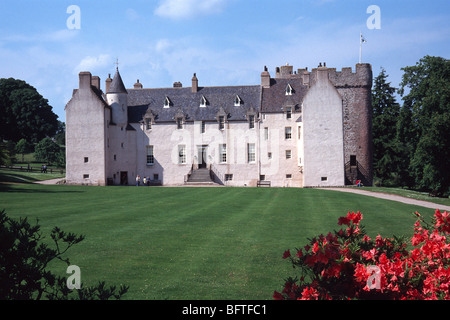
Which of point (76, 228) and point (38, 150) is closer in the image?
point (76, 228)

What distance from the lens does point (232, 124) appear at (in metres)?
58.8

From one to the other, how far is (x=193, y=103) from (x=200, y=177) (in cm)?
1025

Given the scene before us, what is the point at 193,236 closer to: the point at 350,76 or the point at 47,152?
the point at 350,76

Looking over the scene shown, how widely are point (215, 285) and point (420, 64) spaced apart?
52342 millimetres

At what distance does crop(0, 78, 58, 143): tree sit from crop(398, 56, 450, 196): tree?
208ft

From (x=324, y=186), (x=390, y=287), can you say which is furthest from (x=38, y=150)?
(x=390, y=287)

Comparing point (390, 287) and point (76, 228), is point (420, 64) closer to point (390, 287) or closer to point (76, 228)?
point (76, 228)

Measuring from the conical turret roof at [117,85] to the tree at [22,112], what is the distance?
3071 cm

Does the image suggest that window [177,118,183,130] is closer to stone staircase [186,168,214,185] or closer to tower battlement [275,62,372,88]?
stone staircase [186,168,214,185]

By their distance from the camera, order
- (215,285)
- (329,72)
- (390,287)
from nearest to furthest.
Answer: (390,287)
(215,285)
(329,72)

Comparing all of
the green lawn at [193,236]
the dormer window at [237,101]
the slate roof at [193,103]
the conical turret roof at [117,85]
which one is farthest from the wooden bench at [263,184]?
the green lawn at [193,236]

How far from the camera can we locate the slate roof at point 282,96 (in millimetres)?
57406

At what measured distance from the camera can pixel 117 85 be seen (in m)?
58.3

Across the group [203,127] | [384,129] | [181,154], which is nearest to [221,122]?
[203,127]
